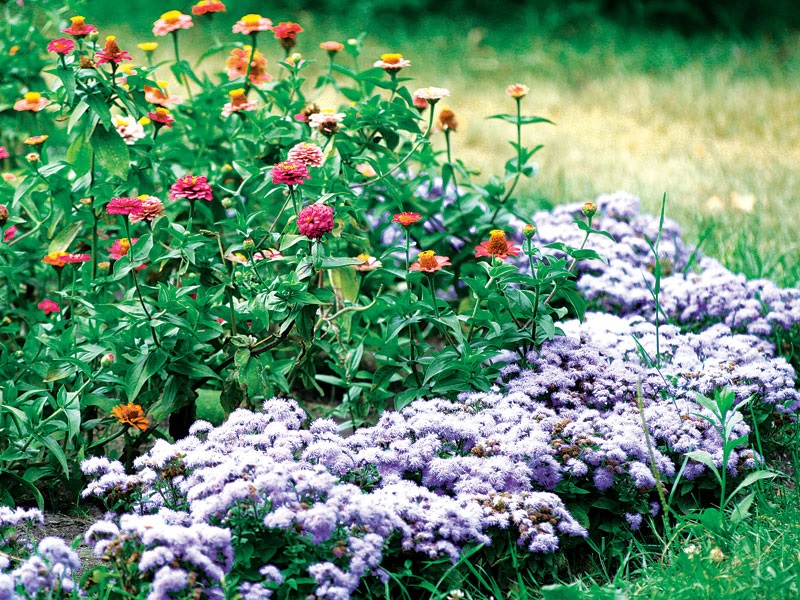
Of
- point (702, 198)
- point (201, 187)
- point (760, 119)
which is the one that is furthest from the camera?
point (760, 119)

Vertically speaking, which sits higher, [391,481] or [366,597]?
[391,481]

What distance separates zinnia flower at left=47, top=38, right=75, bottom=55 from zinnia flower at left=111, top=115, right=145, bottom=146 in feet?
1.10

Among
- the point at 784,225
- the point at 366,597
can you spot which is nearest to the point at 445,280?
the point at 366,597

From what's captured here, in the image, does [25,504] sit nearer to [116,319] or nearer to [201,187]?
[116,319]

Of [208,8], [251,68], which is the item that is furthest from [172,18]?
[251,68]

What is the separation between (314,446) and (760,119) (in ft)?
15.0

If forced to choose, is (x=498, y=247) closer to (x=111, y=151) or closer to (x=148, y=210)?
(x=148, y=210)

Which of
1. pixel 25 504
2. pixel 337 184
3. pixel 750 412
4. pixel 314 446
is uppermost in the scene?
pixel 337 184

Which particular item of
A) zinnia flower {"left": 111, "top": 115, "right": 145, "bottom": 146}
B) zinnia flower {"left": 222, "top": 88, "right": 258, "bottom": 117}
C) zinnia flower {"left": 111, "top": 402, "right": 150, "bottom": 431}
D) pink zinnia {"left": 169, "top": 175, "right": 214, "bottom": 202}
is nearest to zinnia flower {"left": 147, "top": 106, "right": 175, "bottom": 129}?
zinnia flower {"left": 111, "top": 115, "right": 145, "bottom": 146}

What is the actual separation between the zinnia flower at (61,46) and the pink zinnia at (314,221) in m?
0.75

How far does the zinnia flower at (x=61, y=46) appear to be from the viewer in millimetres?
2355

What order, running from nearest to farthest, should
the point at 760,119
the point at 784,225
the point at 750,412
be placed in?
the point at 750,412
the point at 784,225
the point at 760,119

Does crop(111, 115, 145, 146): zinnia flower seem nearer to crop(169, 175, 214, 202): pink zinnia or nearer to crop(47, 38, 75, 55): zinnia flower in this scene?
crop(47, 38, 75, 55): zinnia flower

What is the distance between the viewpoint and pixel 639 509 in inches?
86.8
